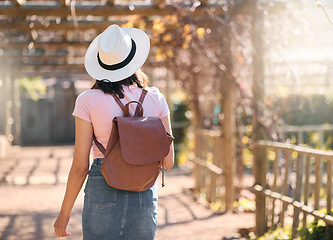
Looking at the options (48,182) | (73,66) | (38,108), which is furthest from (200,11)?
(38,108)

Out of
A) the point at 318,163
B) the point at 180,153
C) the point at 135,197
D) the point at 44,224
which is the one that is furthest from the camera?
the point at 180,153

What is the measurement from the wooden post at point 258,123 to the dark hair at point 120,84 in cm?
299

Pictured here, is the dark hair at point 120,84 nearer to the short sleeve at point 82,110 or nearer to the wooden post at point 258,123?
the short sleeve at point 82,110

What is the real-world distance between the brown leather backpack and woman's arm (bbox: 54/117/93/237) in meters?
0.06

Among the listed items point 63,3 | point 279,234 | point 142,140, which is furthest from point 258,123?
point 142,140

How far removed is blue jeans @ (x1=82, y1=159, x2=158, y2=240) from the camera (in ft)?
6.93

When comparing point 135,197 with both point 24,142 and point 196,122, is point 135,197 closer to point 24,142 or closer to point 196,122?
point 196,122

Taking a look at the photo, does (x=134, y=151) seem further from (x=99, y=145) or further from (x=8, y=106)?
(x=8, y=106)

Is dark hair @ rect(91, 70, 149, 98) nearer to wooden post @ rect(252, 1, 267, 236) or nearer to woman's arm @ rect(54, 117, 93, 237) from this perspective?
woman's arm @ rect(54, 117, 93, 237)

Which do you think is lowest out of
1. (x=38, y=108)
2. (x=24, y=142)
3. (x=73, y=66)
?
(x=24, y=142)

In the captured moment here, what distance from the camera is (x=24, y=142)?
18.8m

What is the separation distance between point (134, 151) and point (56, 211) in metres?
4.96

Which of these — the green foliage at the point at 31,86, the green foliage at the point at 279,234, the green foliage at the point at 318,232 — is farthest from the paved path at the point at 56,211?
the green foliage at the point at 31,86

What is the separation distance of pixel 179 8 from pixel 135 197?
11.8 feet
